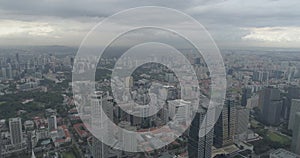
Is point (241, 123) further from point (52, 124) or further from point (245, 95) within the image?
point (52, 124)

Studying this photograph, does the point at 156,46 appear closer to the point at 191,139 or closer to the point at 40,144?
the point at 191,139

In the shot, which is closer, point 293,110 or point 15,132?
point 15,132

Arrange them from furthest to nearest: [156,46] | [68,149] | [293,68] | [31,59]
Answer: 1. [293,68]
2. [31,59]
3. [68,149]
4. [156,46]

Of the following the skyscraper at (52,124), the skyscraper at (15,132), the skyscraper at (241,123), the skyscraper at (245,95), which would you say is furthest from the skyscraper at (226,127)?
the skyscraper at (15,132)

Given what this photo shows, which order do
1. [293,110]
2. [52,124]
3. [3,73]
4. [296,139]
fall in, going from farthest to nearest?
1. [3,73]
2. [293,110]
3. [52,124]
4. [296,139]

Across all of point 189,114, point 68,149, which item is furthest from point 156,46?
point 68,149

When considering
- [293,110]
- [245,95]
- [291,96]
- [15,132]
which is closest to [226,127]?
[293,110]

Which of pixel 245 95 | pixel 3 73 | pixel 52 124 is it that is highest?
pixel 3 73
